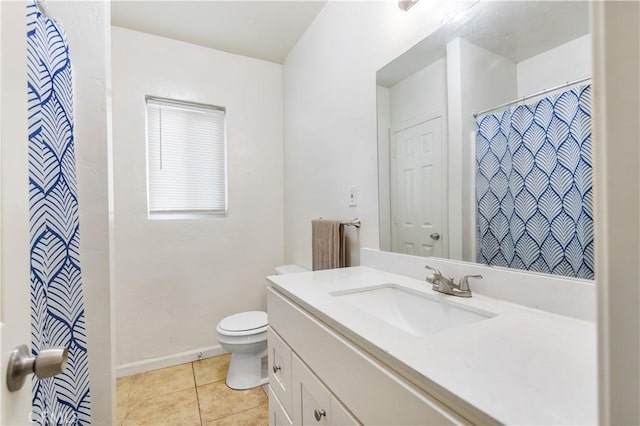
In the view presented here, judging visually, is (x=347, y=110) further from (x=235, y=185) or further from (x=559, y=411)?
(x=559, y=411)

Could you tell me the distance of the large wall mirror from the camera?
78cm

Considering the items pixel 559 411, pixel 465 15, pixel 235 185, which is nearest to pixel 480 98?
pixel 465 15

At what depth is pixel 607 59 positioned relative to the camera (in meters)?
0.25

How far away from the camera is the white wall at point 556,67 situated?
2.46 ft

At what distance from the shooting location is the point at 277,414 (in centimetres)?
120

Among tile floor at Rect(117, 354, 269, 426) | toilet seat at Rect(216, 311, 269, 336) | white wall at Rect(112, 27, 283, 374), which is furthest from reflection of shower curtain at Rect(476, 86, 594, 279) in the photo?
white wall at Rect(112, 27, 283, 374)

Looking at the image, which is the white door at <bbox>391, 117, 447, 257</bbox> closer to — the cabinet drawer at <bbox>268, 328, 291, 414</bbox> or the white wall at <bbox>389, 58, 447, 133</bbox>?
the white wall at <bbox>389, 58, 447, 133</bbox>

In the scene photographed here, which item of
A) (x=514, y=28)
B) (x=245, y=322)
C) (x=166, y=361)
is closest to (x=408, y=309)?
(x=514, y=28)

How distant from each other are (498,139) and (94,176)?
4.95 feet

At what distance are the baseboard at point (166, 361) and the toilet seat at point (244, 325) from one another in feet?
1.77

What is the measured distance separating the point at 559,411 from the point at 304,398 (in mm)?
735

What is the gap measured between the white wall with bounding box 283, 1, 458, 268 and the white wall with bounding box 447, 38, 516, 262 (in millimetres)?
223

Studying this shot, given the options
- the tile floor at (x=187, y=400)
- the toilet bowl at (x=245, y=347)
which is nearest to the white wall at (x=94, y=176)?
the tile floor at (x=187, y=400)

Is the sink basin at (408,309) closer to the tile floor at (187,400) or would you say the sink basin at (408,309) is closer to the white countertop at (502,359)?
the white countertop at (502,359)
